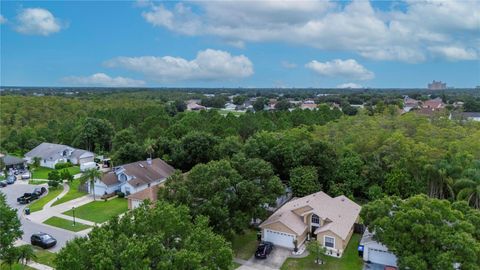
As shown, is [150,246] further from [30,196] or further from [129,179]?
[30,196]

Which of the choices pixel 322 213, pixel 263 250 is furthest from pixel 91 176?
pixel 322 213

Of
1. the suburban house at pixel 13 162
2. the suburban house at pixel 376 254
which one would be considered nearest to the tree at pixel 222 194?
the suburban house at pixel 376 254

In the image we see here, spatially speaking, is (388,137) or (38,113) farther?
(38,113)

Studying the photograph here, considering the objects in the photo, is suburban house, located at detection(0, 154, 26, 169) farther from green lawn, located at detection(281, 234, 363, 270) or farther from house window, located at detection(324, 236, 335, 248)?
house window, located at detection(324, 236, 335, 248)

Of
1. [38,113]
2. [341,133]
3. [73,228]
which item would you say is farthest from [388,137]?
[38,113]

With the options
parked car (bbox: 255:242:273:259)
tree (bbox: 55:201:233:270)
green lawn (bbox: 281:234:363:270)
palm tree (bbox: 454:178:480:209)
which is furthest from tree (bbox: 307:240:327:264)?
palm tree (bbox: 454:178:480:209)

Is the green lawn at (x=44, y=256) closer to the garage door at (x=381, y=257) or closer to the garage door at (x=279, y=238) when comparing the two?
the garage door at (x=279, y=238)

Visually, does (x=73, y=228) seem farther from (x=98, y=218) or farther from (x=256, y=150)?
(x=256, y=150)
